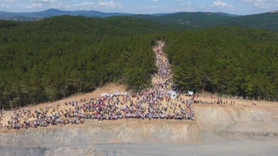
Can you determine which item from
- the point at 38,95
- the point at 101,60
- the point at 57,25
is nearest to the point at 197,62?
the point at 101,60

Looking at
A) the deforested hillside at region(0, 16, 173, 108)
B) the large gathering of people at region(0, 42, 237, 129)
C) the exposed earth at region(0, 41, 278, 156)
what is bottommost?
the exposed earth at region(0, 41, 278, 156)

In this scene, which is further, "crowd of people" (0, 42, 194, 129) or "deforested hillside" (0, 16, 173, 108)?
"deforested hillside" (0, 16, 173, 108)

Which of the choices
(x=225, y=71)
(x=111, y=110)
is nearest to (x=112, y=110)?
(x=111, y=110)

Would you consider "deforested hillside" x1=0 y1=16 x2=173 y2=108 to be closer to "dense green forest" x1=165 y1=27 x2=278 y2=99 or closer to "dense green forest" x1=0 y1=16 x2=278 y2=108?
"dense green forest" x1=0 y1=16 x2=278 y2=108

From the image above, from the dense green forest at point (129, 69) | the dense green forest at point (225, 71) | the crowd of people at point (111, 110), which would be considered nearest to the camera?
the crowd of people at point (111, 110)

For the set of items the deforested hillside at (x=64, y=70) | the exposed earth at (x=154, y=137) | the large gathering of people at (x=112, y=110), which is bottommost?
the exposed earth at (x=154, y=137)

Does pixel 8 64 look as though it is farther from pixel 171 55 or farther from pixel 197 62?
pixel 197 62

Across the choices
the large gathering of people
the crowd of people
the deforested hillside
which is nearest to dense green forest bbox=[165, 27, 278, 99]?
the large gathering of people

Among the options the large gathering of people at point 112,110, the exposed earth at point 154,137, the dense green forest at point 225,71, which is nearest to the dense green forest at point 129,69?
the dense green forest at point 225,71

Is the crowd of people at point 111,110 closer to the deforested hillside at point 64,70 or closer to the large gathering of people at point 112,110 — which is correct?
the large gathering of people at point 112,110
